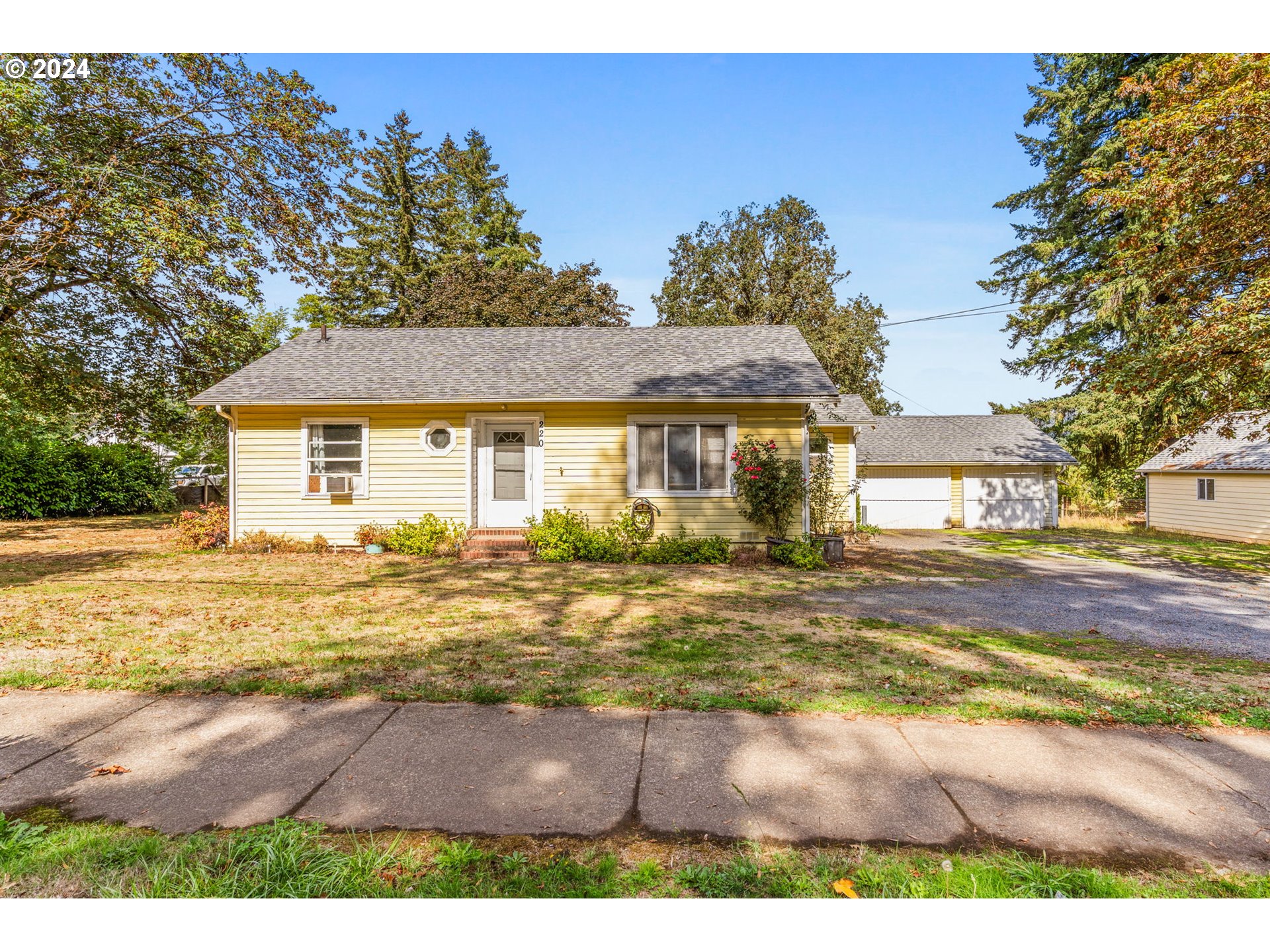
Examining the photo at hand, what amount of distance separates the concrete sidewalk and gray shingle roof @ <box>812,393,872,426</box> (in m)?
12.1

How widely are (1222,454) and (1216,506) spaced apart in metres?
1.68

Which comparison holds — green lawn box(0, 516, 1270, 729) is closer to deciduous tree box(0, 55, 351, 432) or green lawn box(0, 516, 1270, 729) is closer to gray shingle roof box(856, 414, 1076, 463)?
deciduous tree box(0, 55, 351, 432)

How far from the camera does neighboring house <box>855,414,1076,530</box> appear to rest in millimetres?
20344

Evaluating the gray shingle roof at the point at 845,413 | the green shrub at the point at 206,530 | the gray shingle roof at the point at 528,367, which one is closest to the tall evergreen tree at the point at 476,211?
the gray shingle roof at the point at 528,367

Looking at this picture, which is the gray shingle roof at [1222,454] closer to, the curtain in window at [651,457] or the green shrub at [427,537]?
the curtain in window at [651,457]

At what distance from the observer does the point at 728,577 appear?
358 inches

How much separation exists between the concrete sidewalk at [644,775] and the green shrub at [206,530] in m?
8.43

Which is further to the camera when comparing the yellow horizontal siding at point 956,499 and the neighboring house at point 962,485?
the yellow horizontal siding at point 956,499

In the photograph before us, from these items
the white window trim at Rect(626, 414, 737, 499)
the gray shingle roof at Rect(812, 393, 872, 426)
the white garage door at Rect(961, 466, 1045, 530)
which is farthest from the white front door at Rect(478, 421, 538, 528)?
the white garage door at Rect(961, 466, 1045, 530)

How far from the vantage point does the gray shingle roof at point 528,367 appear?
10.8 meters

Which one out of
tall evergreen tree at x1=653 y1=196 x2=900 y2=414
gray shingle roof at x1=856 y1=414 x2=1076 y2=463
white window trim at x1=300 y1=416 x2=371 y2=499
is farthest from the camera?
tall evergreen tree at x1=653 y1=196 x2=900 y2=414

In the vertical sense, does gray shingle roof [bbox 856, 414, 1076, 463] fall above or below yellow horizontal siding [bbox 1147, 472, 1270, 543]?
above

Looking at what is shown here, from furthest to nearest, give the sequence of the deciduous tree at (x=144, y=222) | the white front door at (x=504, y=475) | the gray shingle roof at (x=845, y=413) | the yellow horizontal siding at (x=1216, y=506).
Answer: the yellow horizontal siding at (x=1216, y=506), the gray shingle roof at (x=845, y=413), the white front door at (x=504, y=475), the deciduous tree at (x=144, y=222)

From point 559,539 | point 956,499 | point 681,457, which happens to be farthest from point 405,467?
point 956,499
